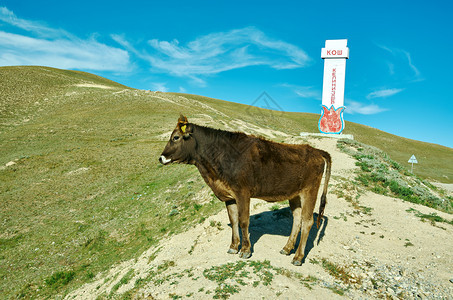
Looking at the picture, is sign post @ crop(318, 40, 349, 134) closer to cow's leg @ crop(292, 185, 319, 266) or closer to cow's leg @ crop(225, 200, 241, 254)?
cow's leg @ crop(292, 185, 319, 266)

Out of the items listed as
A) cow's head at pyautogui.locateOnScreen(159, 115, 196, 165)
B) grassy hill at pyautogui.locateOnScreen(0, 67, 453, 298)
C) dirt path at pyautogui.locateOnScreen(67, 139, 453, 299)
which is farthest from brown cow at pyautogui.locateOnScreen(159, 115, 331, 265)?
grassy hill at pyautogui.locateOnScreen(0, 67, 453, 298)

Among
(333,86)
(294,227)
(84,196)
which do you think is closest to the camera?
(294,227)

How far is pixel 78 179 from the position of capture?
25.0 m

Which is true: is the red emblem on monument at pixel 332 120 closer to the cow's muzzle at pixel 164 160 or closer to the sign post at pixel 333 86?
the sign post at pixel 333 86

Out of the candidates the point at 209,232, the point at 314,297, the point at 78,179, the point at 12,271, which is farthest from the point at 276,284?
the point at 78,179

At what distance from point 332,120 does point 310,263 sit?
71.1 feet

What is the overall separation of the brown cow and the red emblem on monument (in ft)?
68.5

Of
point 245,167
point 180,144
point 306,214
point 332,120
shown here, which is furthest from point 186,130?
point 332,120

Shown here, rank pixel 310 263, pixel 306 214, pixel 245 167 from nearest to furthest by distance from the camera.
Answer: pixel 245 167
pixel 306 214
pixel 310 263

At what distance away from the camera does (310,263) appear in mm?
7879

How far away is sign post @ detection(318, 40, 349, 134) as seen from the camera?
26.6 metres

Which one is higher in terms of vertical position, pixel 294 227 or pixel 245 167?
pixel 245 167

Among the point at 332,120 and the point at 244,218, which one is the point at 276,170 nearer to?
the point at 244,218

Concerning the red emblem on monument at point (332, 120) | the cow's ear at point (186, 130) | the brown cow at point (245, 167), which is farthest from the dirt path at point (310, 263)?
the red emblem on monument at point (332, 120)
